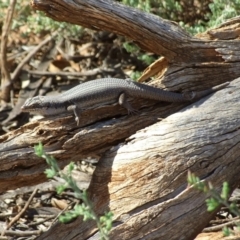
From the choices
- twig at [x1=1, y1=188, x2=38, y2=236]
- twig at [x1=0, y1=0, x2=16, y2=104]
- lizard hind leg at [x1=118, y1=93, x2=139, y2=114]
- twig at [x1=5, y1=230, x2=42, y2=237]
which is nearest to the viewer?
lizard hind leg at [x1=118, y1=93, x2=139, y2=114]

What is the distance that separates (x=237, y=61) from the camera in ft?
17.6

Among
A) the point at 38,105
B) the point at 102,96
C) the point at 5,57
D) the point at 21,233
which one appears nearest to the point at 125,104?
the point at 102,96

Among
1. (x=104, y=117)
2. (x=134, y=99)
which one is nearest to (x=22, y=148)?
(x=104, y=117)

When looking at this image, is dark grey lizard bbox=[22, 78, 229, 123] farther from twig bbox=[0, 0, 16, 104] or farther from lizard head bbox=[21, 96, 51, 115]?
twig bbox=[0, 0, 16, 104]

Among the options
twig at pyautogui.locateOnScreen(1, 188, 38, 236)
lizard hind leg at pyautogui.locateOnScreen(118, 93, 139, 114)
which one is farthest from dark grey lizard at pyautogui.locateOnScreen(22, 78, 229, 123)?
twig at pyautogui.locateOnScreen(1, 188, 38, 236)

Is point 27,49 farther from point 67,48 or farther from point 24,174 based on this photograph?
point 24,174

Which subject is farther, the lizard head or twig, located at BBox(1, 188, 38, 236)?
twig, located at BBox(1, 188, 38, 236)

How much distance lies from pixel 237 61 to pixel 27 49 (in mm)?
4148

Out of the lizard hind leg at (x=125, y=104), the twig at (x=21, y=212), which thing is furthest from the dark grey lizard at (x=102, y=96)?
the twig at (x=21, y=212)

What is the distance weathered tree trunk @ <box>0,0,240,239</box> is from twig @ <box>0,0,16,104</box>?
259 centimetres

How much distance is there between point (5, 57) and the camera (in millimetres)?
7691

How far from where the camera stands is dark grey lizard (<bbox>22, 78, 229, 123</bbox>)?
17.0ft

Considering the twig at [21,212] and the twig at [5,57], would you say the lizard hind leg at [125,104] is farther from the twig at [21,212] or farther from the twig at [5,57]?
the twig at [5,57]

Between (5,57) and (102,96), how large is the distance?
2.71 metres
